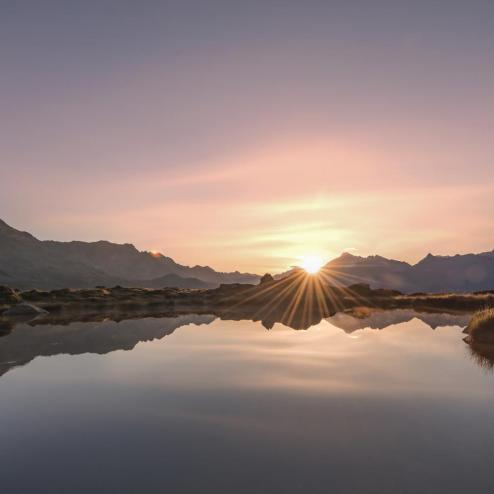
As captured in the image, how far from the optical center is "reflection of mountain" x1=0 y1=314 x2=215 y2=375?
24188mm

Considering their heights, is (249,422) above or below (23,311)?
above

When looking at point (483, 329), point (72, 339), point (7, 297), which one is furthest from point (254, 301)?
point (483, 329)

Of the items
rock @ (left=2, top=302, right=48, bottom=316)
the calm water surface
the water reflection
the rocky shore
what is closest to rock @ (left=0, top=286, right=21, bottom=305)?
the rocky shore

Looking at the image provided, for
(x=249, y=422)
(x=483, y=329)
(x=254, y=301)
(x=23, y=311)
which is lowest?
(x=23, y=311)

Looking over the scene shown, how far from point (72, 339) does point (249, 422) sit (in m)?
23.5

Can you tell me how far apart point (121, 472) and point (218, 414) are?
4154mm

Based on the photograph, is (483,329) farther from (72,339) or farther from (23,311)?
(23,311)

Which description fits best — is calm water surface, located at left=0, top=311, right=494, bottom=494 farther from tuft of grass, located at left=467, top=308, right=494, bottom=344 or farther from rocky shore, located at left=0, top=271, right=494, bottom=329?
rocky shore, located at left=0, top=271, right=494, bottom=329

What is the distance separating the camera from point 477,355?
21.2 metres

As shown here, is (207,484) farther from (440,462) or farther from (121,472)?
(440,462)

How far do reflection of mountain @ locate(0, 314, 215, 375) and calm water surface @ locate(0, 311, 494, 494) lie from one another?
40.8 inches

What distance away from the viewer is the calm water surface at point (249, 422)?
25.9 feet

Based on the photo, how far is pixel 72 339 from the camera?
100 feet

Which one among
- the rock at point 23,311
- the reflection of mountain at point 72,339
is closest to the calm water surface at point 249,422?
the reflection of mountain at point 72,339
